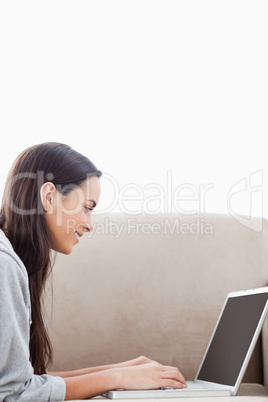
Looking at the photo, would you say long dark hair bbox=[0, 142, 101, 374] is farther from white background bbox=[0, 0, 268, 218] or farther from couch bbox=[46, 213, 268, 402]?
white background bbox=[0, 0, 268, 218]

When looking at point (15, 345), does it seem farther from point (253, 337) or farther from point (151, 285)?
point (151, 285)

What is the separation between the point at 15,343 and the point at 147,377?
0.32m

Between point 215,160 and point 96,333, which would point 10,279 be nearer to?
point 96,333

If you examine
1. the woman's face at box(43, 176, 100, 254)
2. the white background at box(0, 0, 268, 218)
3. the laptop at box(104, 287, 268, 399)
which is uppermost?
the white background at box(0, 0, 268, 218)

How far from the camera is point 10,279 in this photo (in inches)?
38.3

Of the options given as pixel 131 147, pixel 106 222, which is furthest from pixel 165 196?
pixel 106 222

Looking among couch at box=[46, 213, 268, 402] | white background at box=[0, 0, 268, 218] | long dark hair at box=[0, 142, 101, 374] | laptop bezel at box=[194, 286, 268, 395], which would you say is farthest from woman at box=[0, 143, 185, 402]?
white background at box=[0, 0, 268, 218]

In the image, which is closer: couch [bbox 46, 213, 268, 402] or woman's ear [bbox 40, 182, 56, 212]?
woman's ear [bbox 40, 182, 56, 212]

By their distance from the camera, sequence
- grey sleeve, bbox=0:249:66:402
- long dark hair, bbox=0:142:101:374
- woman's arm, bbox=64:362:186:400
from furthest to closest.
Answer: long dark hair, bbox=0:142:101:374 → woman's arm, bbox=64:362:186:400 → grey sleeve, bbox=0:249:66:402

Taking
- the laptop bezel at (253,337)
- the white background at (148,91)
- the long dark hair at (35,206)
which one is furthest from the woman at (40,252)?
the white background at (148,91)

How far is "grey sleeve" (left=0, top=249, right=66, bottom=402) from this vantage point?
0.94 metres

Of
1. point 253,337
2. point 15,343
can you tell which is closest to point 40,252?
point 15,343

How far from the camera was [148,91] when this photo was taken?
2240 millimetres

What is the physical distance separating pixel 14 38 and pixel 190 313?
4.24 feet
